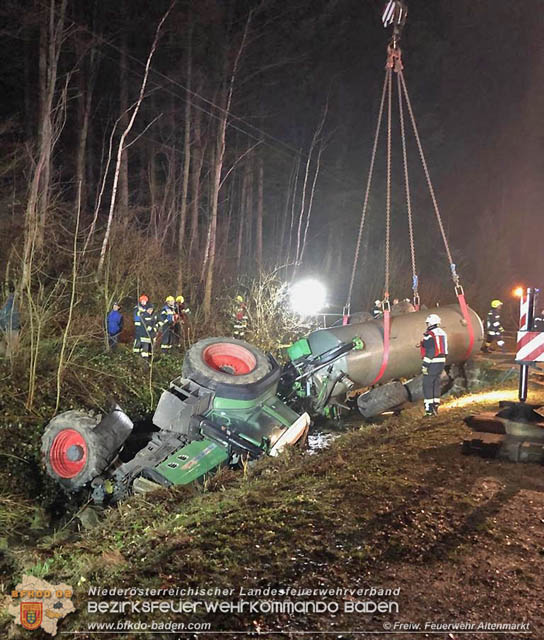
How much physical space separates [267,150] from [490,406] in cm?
2244

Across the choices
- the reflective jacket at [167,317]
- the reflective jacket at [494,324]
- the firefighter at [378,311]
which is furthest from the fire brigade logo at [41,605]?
the reflective jacket at [494,324]

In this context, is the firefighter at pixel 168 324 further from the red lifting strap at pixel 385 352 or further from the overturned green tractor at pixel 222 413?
the red lifting strap at pixel 385 352

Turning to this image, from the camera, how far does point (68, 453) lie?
6004mm

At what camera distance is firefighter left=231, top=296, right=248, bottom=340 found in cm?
1128

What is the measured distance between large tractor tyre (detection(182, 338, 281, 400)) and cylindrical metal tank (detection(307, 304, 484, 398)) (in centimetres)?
132

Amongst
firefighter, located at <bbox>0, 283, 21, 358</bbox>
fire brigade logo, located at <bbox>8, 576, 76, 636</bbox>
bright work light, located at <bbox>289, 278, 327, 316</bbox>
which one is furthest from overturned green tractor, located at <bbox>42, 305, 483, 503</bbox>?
bright work light, located at <bbox>289, 278, 327, 316</bbox>

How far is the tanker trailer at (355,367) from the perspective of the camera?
787 centimetres

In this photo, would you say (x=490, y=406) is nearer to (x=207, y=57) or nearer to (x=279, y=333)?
(x=279, y=333)

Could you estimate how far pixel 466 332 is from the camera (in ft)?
30.4

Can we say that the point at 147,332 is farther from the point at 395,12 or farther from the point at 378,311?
the point at 395,12

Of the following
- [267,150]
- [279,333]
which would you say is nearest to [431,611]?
[279,333]

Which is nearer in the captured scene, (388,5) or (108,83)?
(388,5)

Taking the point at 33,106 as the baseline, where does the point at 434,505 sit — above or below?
below

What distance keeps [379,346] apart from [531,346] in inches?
101
